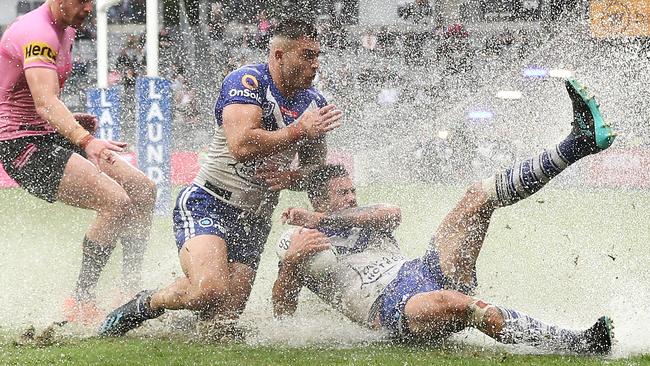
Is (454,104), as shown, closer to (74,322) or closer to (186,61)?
(186,61)

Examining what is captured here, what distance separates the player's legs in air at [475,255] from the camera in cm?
442

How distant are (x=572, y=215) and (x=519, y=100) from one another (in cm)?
975

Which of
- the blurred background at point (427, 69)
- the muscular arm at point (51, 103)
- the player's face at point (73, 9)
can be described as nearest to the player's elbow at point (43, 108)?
the muscular arm at point (51, 103)

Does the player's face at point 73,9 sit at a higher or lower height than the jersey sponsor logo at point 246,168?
higher

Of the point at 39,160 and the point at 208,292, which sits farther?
the point at 39,160

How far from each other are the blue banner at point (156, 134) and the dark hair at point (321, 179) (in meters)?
7.32

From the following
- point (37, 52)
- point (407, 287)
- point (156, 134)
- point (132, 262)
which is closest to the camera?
point (407, 287)

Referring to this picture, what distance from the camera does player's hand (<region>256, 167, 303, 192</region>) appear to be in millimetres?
5309

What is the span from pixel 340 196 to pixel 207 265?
0.76 metres

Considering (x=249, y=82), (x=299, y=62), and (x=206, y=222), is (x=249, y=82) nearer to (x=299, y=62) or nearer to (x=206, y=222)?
(x=299, y=62)

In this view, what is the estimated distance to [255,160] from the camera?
5219mm

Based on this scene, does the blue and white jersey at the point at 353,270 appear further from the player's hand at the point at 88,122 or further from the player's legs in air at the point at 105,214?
the player's hand at the point at 88,122

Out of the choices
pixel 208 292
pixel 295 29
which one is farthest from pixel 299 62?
pixel 208 292

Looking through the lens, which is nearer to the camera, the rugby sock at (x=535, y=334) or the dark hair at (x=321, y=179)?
the rugby sock at (x=535, y=334)
